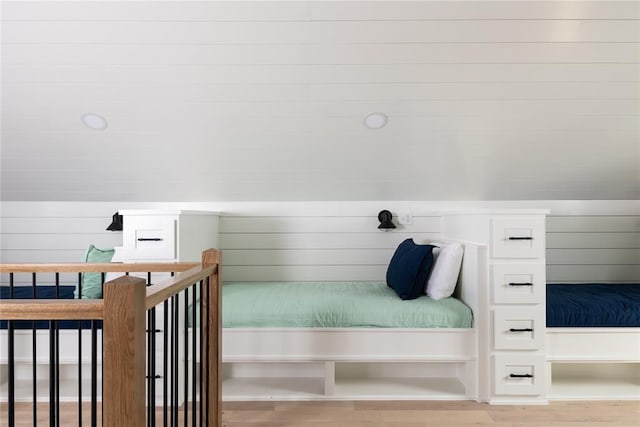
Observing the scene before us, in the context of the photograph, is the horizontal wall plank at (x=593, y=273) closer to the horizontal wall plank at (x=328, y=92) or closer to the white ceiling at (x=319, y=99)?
the white ceiling at (x=319, y=99)

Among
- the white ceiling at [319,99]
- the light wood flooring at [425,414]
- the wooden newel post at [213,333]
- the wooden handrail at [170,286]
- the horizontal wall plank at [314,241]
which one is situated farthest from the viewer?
the horizontal wall plank at [314,241]

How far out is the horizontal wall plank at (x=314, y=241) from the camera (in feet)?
10.0

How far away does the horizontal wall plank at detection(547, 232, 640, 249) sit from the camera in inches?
121

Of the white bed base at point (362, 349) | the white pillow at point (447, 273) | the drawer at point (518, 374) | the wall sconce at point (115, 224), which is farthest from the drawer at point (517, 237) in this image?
the wall sconce at point (115, 224)

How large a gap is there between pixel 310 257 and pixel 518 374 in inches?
57.7

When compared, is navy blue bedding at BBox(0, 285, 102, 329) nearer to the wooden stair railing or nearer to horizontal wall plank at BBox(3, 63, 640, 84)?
horizontal wall plank at BBox(3, 63, 640, 84)

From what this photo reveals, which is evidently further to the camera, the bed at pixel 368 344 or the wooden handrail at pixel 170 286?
the bed at pixel 368 344

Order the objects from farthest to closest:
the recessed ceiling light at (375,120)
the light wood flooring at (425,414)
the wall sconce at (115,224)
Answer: the wall sconce at (115,224) < the recessed ceiling light at (375,120) < the light wood flooring at (425,414)

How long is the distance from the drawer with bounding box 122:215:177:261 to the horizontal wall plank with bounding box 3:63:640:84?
738mm

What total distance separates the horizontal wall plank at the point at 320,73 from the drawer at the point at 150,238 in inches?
29.1

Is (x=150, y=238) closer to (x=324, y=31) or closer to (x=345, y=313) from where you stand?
(x=345, y=313)

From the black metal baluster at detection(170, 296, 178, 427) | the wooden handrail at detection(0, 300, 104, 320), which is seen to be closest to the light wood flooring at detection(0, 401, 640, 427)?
the black metal baluster at detection(170, 296, 178, 427)

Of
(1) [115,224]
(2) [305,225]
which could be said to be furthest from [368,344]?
(1) [115,224]

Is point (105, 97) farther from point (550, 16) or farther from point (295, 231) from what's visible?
point (550, 16)
